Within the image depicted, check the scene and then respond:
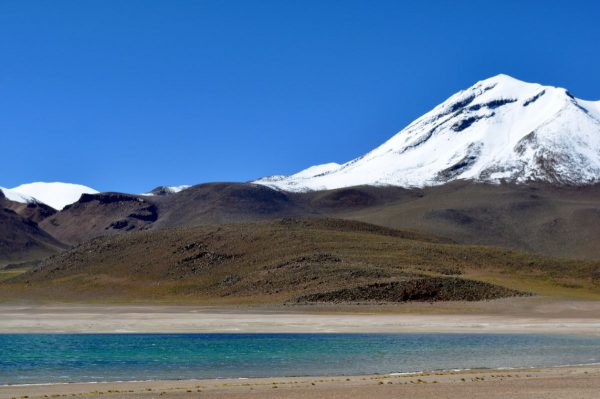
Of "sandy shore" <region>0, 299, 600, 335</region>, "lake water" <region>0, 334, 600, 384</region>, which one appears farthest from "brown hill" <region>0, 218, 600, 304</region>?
"lake water" <region>0, 334, 600, 384</region>

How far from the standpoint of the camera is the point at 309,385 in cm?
3178

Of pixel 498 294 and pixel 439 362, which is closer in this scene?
pixel 439 362

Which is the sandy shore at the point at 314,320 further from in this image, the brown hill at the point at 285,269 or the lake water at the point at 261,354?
the brown hill at the point at 285,269

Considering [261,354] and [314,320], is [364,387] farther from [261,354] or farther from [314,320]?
[314,320]

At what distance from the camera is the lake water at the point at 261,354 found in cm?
3762

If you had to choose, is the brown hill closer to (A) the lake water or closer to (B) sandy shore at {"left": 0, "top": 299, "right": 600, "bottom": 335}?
(B) sandy shore at {"left": 0, "top": 299, "right": 600, "bottom": 335}

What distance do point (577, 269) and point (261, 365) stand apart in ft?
299

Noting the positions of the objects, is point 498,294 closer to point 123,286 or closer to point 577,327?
point 577,327

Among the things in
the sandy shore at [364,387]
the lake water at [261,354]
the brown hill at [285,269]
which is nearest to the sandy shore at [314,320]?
the lake water at [261,354]

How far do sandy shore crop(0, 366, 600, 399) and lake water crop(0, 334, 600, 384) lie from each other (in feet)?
8.98

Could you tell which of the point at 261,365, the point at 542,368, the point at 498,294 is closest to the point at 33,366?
the point at 261,365

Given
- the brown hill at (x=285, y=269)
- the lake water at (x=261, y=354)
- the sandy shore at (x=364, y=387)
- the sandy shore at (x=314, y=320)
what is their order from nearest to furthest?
the sandy shore at (x=364, y=387) → the lake water at (x=261, y=354) → the sandy shore at (x=314, y=320) → the brown hill at (x=285, y=269)

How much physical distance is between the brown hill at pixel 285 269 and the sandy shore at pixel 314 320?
31.3ft

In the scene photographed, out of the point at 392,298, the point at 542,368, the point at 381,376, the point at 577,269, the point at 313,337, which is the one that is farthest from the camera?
the point at 577,269
